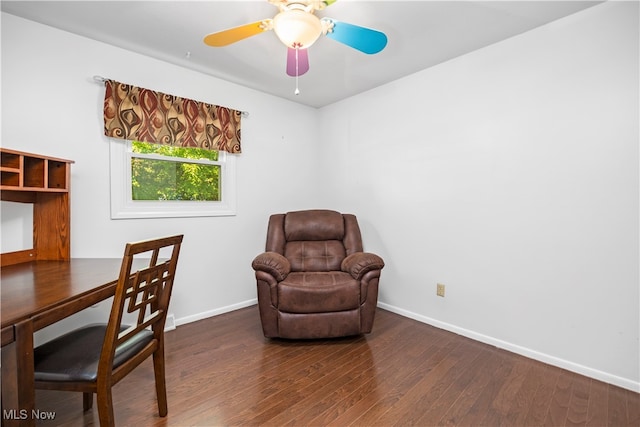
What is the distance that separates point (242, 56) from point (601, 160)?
2.70m

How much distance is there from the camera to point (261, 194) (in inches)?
134

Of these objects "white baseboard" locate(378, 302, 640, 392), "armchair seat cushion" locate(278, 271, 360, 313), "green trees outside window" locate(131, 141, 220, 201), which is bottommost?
"white baseboard" locate(378, 302, 640, 392)

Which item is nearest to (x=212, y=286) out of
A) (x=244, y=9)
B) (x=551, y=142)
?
(x=244, y=9)

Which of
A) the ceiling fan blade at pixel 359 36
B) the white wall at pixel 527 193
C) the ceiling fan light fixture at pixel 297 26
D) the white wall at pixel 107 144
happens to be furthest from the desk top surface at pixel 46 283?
the white wall at pixel 527 193

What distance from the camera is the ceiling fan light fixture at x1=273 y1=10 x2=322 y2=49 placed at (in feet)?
4.94

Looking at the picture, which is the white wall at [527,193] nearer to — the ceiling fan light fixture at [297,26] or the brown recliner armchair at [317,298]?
the brown recliner armchair at [317,298]

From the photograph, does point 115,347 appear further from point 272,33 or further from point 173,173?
point 272,33

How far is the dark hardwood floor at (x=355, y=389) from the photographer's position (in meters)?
1.58

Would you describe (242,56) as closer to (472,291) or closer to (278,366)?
(278,366)

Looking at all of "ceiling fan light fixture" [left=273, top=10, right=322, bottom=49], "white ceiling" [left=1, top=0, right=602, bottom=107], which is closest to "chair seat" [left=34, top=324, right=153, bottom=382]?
"ceiling fan light fixture" [left=273, top=10, right=322, bottom=49]

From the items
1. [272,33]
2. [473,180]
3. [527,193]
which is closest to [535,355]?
[527,193]

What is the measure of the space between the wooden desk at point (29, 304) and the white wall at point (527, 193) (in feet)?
8.14

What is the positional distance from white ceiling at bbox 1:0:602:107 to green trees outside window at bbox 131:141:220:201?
0.79m

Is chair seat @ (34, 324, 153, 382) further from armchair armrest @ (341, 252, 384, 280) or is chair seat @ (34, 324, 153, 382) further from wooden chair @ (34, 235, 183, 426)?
armchair armrest @ (341, 252, 384, 280)
